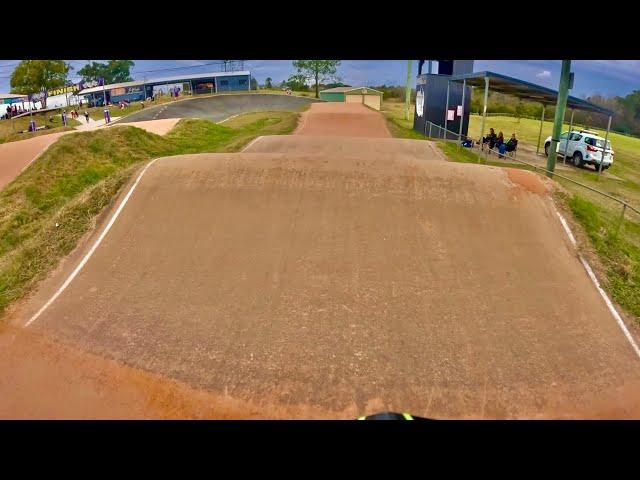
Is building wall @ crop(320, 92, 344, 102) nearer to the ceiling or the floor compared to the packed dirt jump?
nearer to the ceiling

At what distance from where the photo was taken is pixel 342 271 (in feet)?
30.7

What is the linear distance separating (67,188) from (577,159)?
2503cm

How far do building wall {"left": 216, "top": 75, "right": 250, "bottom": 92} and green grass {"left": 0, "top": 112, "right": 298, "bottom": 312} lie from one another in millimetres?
47642

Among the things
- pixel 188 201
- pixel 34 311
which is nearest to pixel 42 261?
pixel 34 311

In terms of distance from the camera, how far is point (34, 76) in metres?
42.4

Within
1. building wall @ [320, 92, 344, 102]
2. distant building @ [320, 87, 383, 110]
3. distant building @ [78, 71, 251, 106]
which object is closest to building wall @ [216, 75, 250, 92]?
distant building @ [78, 71, 251, 106]

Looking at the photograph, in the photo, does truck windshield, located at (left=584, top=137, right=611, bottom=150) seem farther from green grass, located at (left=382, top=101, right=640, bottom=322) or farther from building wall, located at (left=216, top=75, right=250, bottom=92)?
building wall, located at (left=216, top=75, right=250, bottom=92)

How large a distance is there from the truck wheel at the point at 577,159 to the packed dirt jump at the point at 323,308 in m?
13.0

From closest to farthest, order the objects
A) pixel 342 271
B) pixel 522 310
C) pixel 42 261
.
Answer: pixel 522 310
pixel 342 271
pixel 42 261

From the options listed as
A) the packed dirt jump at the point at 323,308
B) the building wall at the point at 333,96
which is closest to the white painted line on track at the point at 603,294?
the packed dirt jump at the point at 323,308

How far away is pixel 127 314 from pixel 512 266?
27.0 feet

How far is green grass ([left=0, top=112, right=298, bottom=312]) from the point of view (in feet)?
35.6

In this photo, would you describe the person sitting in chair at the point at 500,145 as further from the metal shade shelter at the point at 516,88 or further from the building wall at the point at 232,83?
the building wall at the point at 232,83

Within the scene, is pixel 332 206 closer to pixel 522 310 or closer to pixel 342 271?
pixel 342 271
